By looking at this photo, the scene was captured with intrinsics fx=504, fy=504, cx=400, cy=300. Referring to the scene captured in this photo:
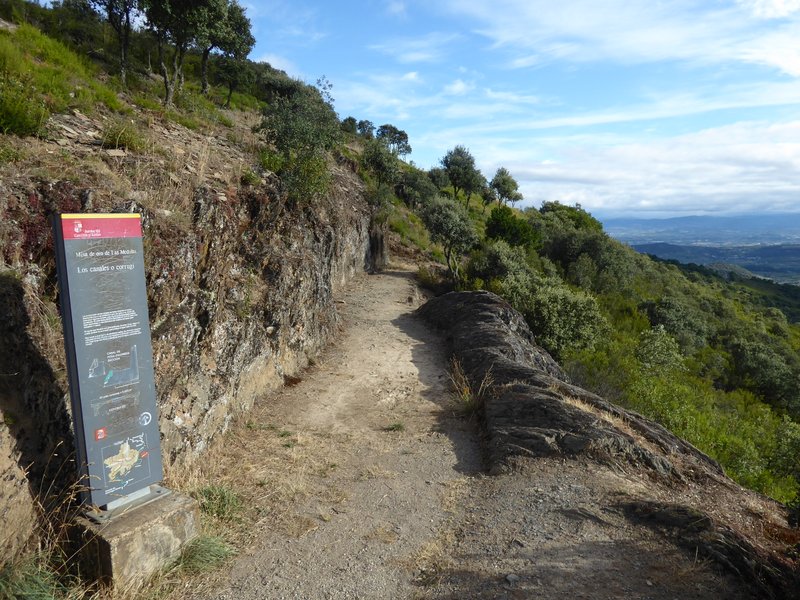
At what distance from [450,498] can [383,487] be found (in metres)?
0.87

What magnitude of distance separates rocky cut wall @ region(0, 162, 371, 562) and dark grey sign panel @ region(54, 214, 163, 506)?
0.65 meters

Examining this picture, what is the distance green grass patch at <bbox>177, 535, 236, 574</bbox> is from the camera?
461 cm

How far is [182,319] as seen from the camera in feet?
22.1

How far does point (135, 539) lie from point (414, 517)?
116 inches

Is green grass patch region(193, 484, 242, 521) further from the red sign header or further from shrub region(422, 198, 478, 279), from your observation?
shrub region(422, 198, 478, 279)

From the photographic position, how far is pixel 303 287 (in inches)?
Answer: 434

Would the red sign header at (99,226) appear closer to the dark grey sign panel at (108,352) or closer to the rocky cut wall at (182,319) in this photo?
the dark grey sign panel at (108,352)

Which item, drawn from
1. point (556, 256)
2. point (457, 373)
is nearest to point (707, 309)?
point (556, 256)

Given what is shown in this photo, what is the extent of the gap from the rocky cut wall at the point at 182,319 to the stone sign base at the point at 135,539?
0.59m

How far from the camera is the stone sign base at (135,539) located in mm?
4129

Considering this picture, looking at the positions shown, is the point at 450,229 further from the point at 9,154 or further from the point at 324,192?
the point at 9,154

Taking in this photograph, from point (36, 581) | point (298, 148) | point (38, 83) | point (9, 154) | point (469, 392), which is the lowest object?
point (469, 392)

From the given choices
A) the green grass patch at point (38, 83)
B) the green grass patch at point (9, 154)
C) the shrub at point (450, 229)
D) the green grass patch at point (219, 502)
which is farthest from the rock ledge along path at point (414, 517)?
the shrub at point (450, 229)

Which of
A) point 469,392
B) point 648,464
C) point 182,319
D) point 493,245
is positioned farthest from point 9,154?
point 493,245
